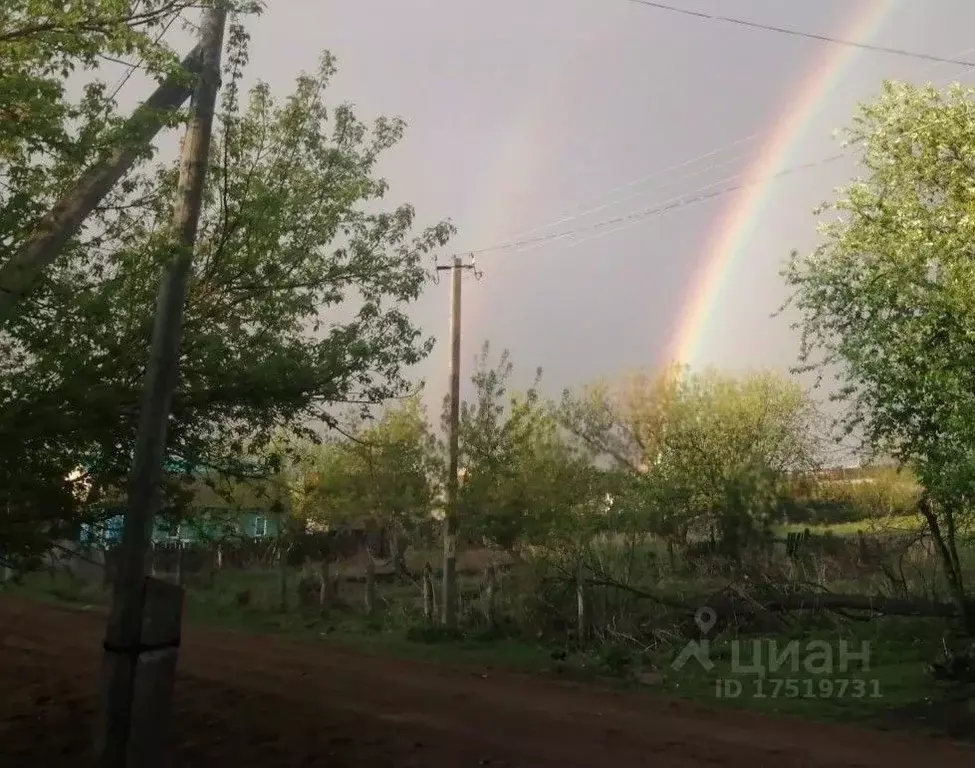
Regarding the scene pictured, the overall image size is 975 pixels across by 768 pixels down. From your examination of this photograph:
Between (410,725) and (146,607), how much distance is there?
4544 millimetres

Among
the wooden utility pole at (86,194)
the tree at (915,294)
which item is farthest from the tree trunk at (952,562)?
the wooden utility pole at (86,194)

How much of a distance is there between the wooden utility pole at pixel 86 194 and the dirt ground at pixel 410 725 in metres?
3.79

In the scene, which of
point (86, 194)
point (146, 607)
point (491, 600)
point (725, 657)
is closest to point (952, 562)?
point (725, 657)

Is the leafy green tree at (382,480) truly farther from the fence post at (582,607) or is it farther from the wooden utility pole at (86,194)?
the wooden utility pole at (86,194)

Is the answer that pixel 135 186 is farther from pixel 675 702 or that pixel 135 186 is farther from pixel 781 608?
pixel 781 608

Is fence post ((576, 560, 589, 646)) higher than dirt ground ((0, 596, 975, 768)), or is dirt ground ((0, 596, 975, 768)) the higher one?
fence post ((576, 560, 589, 646))

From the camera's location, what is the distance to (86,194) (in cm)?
602

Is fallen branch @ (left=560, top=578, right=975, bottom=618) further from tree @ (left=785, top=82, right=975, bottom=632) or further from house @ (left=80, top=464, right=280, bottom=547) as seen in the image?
house @ (left=80, top=464, right=280, bottom=547)

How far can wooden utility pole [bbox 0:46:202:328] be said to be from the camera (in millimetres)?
5438

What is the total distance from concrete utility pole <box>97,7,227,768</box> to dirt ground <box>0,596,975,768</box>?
81.5 inches

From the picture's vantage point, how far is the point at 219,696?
9.84m

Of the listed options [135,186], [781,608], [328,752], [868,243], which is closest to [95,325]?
[135,186]

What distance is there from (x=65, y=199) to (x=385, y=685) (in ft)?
26.2

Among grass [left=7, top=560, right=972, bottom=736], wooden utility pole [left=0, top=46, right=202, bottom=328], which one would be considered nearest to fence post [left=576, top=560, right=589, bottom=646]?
grass [left=7, top=560, right=972, bottom=736]
